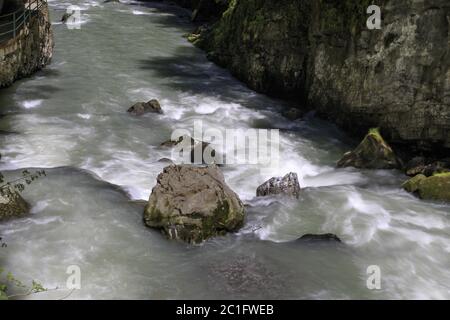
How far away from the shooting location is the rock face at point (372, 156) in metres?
15.5

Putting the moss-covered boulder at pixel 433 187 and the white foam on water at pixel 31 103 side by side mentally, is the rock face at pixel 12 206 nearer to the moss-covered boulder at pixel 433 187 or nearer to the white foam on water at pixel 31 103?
the white foam on water at pixel 31 103

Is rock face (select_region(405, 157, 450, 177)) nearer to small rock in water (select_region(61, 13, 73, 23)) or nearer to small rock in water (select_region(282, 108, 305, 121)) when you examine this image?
small rock in water (select_region(282, 108, 305, 121))

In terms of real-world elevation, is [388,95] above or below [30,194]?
above

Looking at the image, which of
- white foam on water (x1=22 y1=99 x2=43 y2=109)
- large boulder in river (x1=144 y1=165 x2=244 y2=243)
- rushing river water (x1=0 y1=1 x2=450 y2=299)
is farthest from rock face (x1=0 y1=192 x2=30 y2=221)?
white foam on water (x1=22 y1=99 x2=43 y2=109)

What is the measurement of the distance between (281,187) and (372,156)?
371 cm

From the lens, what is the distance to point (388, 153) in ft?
51.3

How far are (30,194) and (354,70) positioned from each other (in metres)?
10.8

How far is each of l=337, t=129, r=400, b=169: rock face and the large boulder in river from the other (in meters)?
5.10

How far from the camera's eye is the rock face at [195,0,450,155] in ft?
50.3

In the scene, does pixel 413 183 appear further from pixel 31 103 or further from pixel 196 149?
pixel 31 103

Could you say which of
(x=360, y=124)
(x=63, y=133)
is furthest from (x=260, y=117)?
(x=63, y=133)

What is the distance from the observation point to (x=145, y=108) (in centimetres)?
1973

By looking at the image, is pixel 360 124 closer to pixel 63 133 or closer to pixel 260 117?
pixel 260 117

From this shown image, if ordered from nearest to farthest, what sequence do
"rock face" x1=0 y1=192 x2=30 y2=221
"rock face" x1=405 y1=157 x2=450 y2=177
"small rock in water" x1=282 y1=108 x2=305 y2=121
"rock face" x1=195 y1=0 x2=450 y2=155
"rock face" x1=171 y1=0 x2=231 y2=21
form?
"rock face" x1=0 y1=192 x2=30 y2=221 → "rock face" x1=405 y1=157 x2=450 y2=177 → "rock face" x1=195 y1=0 x2=450 y2=155 → "small rock in water" x1=282 y1=108 x2=305 y2=121 → "rock face" x1=171 y1=0 x2=231 y2=21
